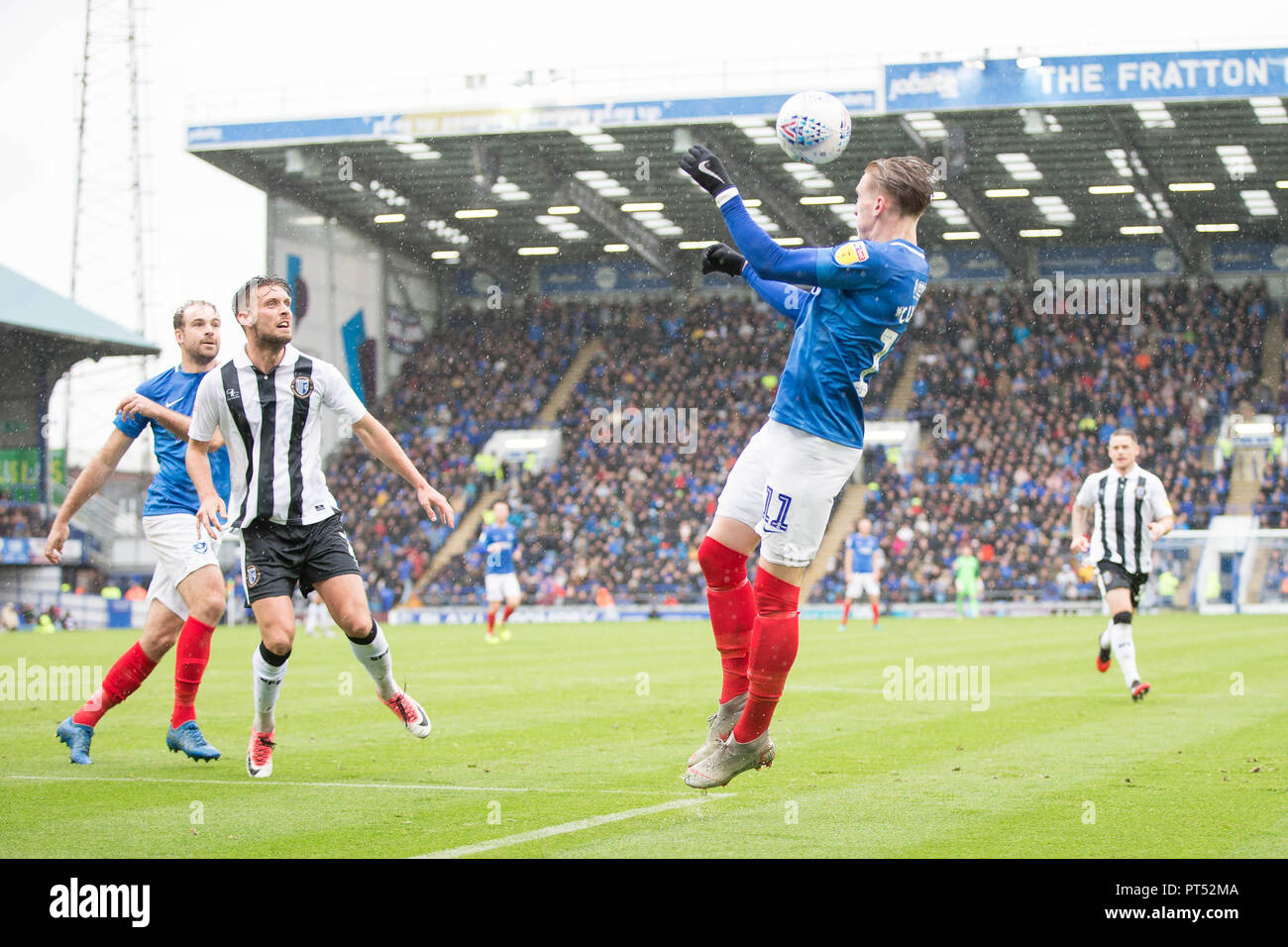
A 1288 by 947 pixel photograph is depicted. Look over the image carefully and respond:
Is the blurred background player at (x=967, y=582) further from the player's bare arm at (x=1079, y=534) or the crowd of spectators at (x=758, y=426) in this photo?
the player's bare arm at (x=1079, y=534)

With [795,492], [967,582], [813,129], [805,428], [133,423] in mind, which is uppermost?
[813,129]

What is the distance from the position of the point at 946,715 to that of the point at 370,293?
28247mm

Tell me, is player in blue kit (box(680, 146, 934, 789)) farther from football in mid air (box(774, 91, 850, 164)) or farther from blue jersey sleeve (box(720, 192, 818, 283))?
football in mid air (box(774, 91, 850, 164))

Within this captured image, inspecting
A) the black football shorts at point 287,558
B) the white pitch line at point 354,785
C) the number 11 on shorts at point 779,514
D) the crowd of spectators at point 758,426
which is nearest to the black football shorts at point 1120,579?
the white pitch line at point 354,785

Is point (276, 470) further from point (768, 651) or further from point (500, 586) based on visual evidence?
point (500, 586)

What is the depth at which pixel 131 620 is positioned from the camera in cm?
3147

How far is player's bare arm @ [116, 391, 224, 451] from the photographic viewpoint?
7250 millimetres

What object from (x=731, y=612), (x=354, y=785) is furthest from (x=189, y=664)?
(x=731, y=612)

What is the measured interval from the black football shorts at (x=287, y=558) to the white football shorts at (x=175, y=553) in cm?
86

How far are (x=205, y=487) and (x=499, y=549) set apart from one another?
16.5 metres

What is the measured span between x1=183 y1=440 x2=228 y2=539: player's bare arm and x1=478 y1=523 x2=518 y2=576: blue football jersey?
1620 centimetres

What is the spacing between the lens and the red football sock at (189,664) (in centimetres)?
739

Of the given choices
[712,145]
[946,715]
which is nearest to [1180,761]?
[946,715]

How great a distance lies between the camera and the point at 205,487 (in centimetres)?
658
